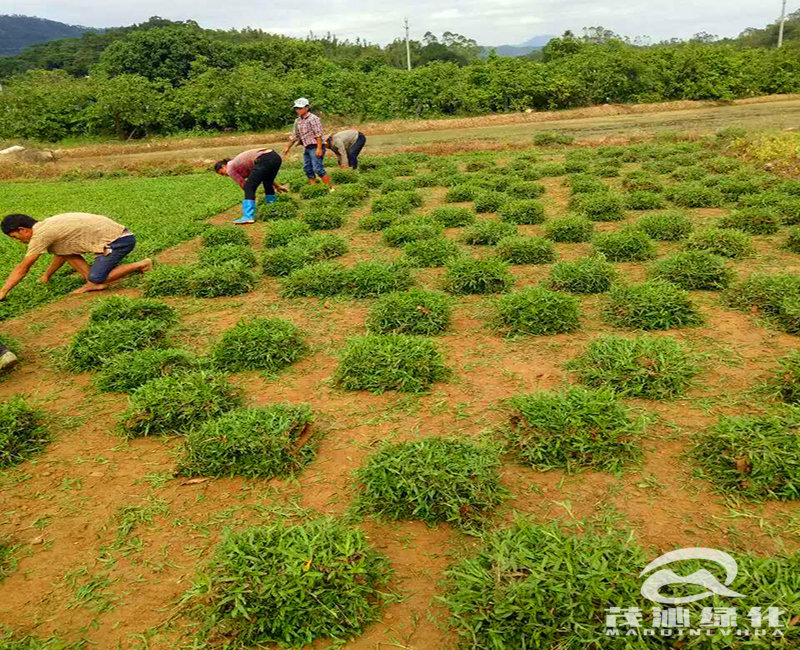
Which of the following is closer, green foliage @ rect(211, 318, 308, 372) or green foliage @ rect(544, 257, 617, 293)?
green foliage @ rect(211, 318, 308, 372)

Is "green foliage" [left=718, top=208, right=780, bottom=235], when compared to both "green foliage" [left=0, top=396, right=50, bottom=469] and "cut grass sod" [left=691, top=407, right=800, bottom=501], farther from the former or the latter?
"green foliage" [left=0, top=396, right=50, bottom=469]

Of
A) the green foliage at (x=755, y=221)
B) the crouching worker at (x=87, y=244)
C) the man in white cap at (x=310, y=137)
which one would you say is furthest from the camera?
the man in white cap at (x=310, y=137)

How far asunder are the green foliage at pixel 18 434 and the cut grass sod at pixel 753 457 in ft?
14.6

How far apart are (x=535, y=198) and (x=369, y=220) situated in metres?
3.63

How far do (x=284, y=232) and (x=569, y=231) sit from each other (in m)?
4.31

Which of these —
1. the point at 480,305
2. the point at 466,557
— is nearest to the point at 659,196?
the point at 480,305

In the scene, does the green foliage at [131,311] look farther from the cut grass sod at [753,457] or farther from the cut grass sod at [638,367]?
the cut grass sod at [753,457]

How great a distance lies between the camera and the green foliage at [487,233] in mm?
8586

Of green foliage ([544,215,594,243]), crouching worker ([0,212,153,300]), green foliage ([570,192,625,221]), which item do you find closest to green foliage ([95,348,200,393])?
crouching worker ([0,212,153,300])

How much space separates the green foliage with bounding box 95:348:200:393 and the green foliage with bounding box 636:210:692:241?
21.2 feet

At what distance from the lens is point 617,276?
673cm

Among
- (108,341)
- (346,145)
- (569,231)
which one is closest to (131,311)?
(108,341)

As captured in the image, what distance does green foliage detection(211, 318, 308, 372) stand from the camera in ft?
17.3

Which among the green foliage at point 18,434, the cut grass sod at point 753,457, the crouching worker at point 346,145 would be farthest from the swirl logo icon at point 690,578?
the crouching worker at point 346,145
